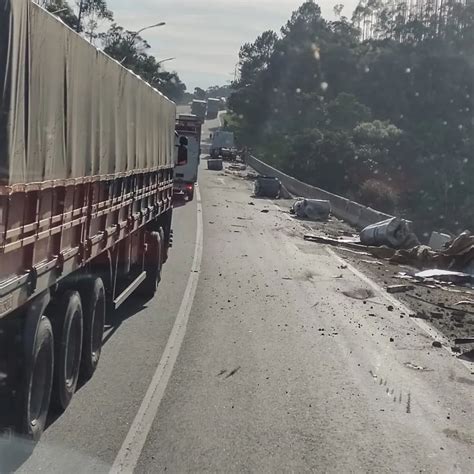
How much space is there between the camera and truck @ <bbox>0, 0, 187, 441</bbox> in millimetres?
5516

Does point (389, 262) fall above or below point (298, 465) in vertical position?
below

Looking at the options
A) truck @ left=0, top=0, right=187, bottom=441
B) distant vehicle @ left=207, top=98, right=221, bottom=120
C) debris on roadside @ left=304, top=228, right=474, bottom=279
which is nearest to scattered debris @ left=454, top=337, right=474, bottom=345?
truck @ left=0, top=0, right=187, bottom=441

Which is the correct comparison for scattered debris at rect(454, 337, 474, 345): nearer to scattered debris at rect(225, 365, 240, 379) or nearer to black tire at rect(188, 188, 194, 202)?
scattered debris at rect(225, 365, 240, 379)

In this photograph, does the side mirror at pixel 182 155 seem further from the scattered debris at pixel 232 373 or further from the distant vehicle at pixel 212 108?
the distant vehicle at pixel 212 108

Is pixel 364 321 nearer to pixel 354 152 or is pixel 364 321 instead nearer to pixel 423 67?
pixel 354 152

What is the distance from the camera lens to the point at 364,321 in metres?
13.0

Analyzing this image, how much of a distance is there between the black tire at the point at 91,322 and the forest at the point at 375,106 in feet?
128

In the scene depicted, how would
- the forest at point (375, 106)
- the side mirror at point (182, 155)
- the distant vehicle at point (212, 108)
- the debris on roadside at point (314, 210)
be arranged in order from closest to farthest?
the side mirror at point (182, 155), the debris on roadside at point (314, 210), the forest at point (375, 106), the distant vehicle at point (212, 108)

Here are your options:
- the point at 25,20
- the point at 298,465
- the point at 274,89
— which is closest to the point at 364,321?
the point at 298,465

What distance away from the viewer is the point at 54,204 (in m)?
6.59

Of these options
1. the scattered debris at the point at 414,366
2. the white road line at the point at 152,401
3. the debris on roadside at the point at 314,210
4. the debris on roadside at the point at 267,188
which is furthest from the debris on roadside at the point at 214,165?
the scattered debris at the point at 414,366

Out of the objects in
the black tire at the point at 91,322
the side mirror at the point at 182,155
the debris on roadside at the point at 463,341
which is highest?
the side mirror at the point at 182,155

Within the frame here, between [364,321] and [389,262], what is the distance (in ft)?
29.2

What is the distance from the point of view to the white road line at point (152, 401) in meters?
6.48
